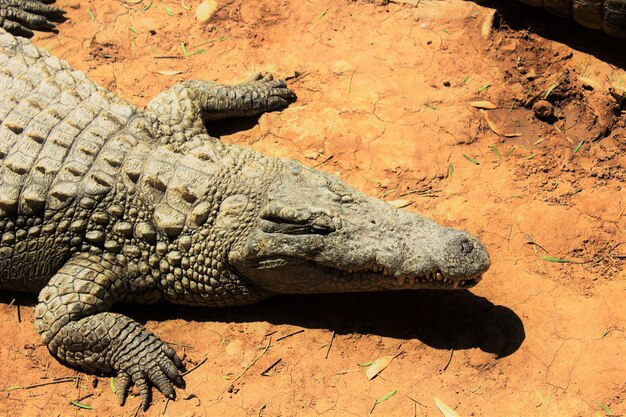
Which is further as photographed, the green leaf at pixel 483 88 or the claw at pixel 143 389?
the green leaf at pixel 483 88

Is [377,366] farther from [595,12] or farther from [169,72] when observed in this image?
[595,12]

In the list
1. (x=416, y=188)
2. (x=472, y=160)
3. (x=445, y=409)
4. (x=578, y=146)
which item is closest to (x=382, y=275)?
(x=445, y=409)

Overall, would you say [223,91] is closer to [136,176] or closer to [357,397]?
[136,176]

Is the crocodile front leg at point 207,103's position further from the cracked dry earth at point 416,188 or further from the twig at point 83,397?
the twig at point 83,397

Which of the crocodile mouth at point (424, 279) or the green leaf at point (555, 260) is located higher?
the crocodile mouth at point (424, 279)

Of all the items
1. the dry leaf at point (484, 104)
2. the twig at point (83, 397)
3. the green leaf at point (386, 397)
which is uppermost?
the dry leaf at point (484, 104)

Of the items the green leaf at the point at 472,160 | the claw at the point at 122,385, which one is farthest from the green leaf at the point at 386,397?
the green leaf at the point at 472,160

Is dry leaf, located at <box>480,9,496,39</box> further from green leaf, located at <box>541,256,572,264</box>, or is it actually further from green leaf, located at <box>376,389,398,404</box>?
green leaf, located at <box>376,389,398,404</box>

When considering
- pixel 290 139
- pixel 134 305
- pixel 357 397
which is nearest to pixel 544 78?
pixel 290 139
